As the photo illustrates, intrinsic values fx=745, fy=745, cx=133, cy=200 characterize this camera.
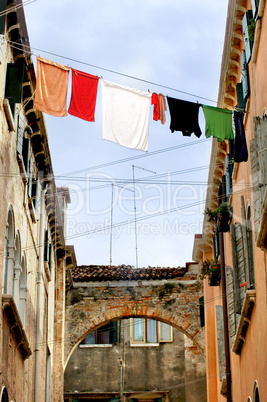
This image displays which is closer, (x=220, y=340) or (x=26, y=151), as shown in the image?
(x=26, y=151)

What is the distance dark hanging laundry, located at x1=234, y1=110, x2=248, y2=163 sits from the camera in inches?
460

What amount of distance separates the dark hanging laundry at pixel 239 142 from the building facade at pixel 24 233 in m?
3.53

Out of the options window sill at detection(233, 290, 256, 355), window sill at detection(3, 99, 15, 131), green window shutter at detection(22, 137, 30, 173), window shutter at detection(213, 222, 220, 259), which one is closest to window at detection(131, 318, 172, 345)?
window shutter at detection(213, 222, 220, 259)

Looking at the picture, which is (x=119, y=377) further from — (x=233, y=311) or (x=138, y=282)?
(x=233, y=311)

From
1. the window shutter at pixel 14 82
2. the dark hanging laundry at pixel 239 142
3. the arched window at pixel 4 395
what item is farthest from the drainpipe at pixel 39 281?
the dark hanging laundry at pixel 239 142

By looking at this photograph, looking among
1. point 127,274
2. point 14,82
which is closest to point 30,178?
point 14,82

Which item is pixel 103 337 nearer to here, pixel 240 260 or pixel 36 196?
pixel 36 196

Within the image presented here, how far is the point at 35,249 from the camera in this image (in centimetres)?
1672

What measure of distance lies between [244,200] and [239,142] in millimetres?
2017

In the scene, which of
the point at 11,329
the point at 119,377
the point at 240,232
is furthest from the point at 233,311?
the point at 119,377

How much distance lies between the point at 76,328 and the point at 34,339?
6.34 m

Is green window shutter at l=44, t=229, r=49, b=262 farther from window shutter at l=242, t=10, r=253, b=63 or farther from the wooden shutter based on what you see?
window shutter at l=242, t=10, r=253, b=63

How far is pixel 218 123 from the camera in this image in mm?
11930

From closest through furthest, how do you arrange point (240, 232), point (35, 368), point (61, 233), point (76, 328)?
point (240, 232) < point (35, 368) < point (61, 233) < point (76, 328)
